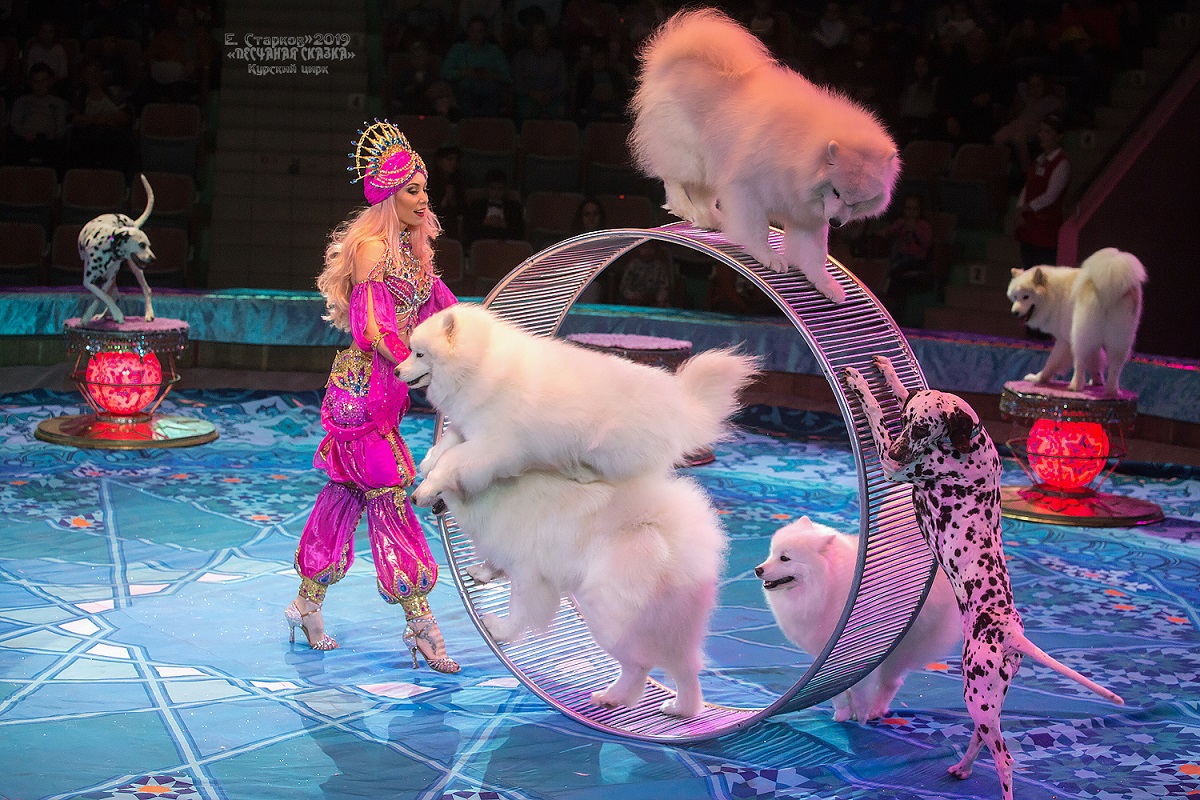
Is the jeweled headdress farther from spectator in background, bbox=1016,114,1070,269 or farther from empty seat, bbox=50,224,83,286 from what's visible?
spectator in background, bbox=1016,114,1070,269

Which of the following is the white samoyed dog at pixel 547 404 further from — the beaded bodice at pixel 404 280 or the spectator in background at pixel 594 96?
the spectator in background at pixel 594 96

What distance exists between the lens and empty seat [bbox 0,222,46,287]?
357 inches

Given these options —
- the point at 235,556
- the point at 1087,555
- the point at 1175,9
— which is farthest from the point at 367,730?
the point at 1175,9

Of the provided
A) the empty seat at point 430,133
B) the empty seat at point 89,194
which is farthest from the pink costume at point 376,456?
the empty seat at point 89,194

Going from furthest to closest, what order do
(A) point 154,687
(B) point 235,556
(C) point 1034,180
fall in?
(C) point 1034,180
(B) point 235,556
(A) point 154,687

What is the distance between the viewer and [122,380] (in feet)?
22.1

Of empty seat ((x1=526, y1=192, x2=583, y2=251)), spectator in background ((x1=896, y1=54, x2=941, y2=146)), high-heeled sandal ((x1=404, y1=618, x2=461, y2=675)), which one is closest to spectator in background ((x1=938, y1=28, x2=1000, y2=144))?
spectator in background ((x1=896, y1=54, x2=941, y2=146))

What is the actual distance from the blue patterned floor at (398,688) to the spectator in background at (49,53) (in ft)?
18.1

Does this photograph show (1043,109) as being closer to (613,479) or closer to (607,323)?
(607,323)

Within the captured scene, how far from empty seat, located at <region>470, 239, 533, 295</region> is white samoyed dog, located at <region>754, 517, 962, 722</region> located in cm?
613

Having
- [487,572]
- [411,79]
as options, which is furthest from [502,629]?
[411,79]

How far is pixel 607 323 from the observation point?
830cm

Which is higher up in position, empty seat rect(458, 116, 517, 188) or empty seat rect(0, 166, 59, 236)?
empty seat rect(458, 116, 517, 188)

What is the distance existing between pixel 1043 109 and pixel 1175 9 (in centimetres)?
185
